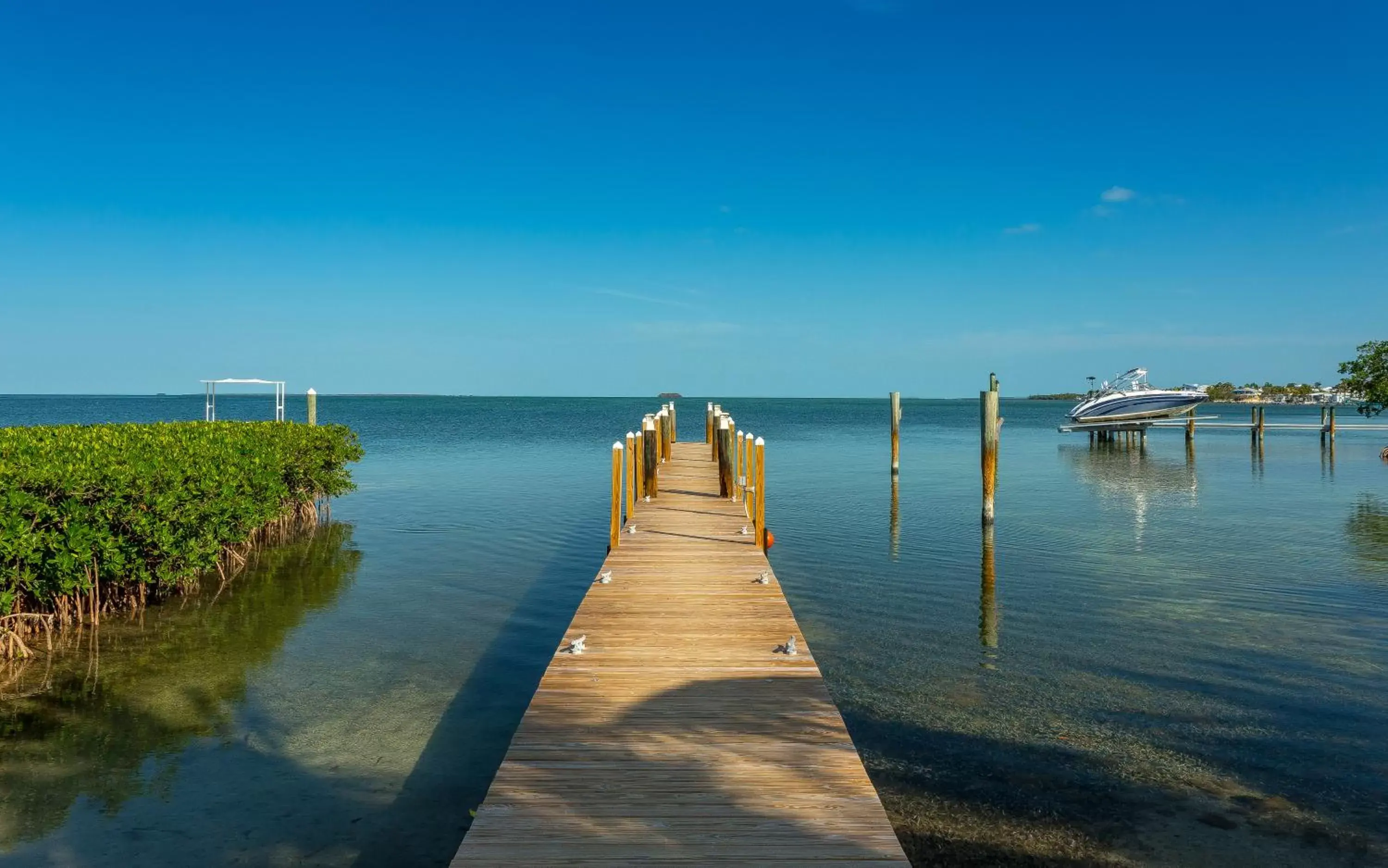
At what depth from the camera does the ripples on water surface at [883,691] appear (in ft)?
19.4

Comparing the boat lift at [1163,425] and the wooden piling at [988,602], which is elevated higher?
the boat lift at [1163,425]

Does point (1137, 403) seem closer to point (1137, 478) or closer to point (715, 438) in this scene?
point (1137, 478)

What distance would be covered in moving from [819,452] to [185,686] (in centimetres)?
3836

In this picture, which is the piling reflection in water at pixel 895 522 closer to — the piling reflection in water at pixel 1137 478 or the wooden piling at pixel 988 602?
the wooden piling at pixel 988 602

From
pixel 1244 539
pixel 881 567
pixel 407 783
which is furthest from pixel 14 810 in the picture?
pixel 1244 539

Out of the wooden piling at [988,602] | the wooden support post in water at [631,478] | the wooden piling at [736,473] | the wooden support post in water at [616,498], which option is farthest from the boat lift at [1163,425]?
the wooden support post in water at [616,498]

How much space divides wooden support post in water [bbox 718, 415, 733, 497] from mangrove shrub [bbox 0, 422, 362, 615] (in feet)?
26.6

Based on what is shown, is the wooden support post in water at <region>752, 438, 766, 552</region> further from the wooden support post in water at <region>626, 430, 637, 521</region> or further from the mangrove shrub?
the mangrove shrub

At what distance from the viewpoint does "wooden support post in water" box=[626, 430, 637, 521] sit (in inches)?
560

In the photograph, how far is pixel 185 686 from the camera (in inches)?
341

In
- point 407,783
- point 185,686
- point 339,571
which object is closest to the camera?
point 407,783

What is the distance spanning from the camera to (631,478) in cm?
1460

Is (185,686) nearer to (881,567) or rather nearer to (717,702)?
(717,702)

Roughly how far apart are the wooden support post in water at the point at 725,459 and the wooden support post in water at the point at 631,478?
180 cm
